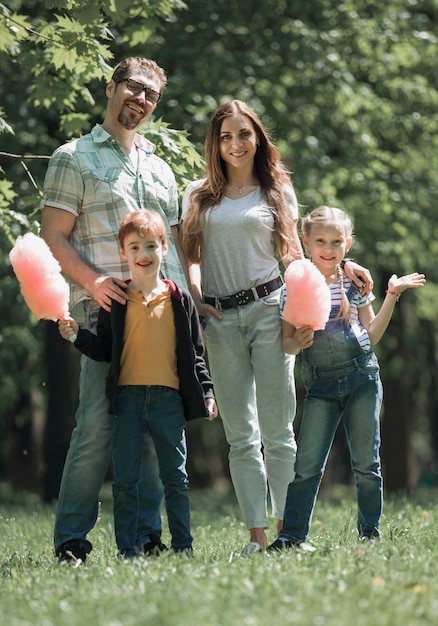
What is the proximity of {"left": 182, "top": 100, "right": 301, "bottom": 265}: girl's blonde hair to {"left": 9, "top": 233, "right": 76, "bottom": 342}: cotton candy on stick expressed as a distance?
1.01 m

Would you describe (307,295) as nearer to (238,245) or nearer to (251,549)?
(238,245)

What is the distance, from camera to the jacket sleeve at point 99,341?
5453 millimetres

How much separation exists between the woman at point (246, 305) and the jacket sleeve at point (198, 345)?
385 millimetres

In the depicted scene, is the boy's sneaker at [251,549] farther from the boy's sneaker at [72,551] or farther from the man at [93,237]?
the boy's sneaker at [72,551]

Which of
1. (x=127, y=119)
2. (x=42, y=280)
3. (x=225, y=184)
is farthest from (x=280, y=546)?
(x=127, y=119)

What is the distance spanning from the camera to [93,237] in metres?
5.78

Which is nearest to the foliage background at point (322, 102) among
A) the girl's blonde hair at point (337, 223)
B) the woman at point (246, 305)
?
the woman at point (246, 305)

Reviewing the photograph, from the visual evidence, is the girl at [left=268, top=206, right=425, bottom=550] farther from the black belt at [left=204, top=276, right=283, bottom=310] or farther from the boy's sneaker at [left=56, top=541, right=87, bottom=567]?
the boy's sneaker at [left=56, top=541, right=87, bottom=567]

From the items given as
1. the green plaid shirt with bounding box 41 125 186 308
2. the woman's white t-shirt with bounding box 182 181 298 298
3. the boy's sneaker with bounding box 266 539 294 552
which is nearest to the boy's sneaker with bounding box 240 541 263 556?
the boy's sneaker with bounding box 266 539 294 552

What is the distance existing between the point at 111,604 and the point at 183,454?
1.52 m

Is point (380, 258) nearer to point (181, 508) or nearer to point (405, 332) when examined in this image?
point (405, 332)

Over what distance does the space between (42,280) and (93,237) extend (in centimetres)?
53

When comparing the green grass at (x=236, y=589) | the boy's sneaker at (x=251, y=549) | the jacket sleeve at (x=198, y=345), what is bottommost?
the boy's sneaker at (x=251, y=549)

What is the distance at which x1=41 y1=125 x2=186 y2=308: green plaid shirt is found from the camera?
573 cm
